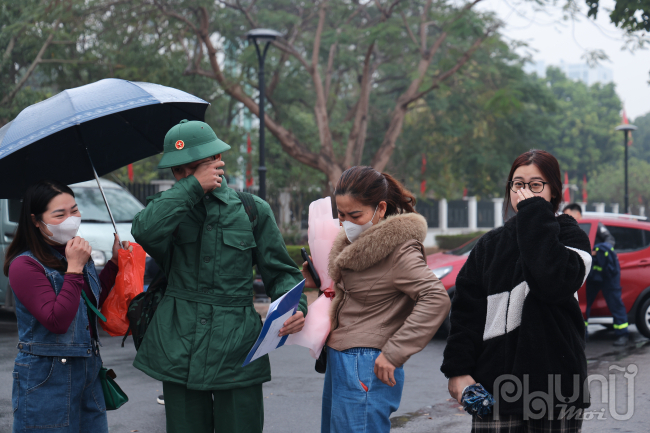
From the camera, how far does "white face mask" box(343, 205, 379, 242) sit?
2865 mm

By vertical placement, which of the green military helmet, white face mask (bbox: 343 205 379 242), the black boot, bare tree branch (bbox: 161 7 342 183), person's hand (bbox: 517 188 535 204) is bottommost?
the black boot

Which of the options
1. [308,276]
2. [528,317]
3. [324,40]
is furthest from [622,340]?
[324,40]

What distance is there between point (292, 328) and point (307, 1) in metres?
18.3

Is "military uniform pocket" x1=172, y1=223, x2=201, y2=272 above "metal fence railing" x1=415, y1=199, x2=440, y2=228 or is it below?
above

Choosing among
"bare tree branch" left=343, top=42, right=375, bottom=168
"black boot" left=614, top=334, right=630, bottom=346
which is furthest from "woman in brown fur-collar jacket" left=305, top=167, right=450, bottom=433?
"bare tree branch" left=343, top=42, right=375, bottom=168

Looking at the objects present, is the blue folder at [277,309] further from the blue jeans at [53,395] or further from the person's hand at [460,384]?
the blue jeans at [53,395]

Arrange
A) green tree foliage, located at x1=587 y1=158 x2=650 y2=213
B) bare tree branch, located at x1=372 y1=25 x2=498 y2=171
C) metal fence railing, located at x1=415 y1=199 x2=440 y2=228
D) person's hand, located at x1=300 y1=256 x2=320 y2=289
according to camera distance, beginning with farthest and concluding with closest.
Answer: green tree foliage, located at x1=587 y1=158 x2=650 y2=213, metal fence railing, located at x1=415 y1=199 x2=440 y2=228, bare tree branch, located at x1=372 y1=25 x2=498 y2=171, person's hand, located at x1=300 y1=256 x2=320 y2=289

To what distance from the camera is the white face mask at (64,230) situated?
2.99 m

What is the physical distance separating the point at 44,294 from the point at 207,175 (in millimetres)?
888

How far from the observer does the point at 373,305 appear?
281cm

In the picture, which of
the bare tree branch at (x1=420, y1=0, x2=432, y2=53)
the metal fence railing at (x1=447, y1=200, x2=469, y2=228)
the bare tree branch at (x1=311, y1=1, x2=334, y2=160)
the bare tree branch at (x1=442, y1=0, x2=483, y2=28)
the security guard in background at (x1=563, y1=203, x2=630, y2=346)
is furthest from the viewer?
the metal fence railing at (x1=447, y1=200, x2=469, y2=228)

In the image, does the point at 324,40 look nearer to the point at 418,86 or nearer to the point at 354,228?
the point at 418,86

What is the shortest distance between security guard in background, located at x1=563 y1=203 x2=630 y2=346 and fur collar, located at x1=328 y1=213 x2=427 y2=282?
6.22 m

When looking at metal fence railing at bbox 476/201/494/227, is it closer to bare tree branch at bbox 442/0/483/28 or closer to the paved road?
bare tree branch at bbox 442/0/483/28
